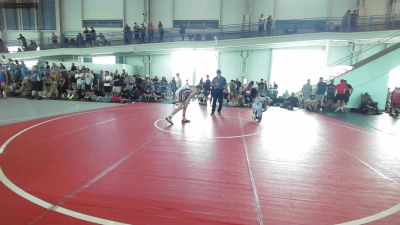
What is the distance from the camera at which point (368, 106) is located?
1378 centimetres

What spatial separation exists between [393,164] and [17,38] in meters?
33.0

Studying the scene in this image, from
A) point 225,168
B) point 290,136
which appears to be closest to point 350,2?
point 290,136

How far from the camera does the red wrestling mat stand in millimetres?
3170

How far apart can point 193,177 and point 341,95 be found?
12.6 m

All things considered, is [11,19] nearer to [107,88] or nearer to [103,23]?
[103,23]

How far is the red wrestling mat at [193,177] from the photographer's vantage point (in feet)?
10.4

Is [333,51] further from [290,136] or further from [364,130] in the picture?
[290,136]

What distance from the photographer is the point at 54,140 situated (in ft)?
20.4

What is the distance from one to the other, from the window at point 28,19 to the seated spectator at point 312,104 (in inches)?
1101

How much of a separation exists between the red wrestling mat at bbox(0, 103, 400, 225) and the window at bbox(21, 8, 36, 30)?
2551 cm

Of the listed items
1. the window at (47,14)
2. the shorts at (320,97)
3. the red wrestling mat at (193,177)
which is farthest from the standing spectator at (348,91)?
the window at (47,14)

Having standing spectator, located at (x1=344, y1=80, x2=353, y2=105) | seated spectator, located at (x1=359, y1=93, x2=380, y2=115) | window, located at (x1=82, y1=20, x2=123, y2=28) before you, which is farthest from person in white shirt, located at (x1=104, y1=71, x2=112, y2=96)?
seated spectator, located at (x1=359, y1=93, x2=380, y2=115)

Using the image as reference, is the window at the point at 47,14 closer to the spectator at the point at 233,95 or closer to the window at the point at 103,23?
the window at the point at 103,23

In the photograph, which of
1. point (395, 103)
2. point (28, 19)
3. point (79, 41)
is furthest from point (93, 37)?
point (395, 103)
